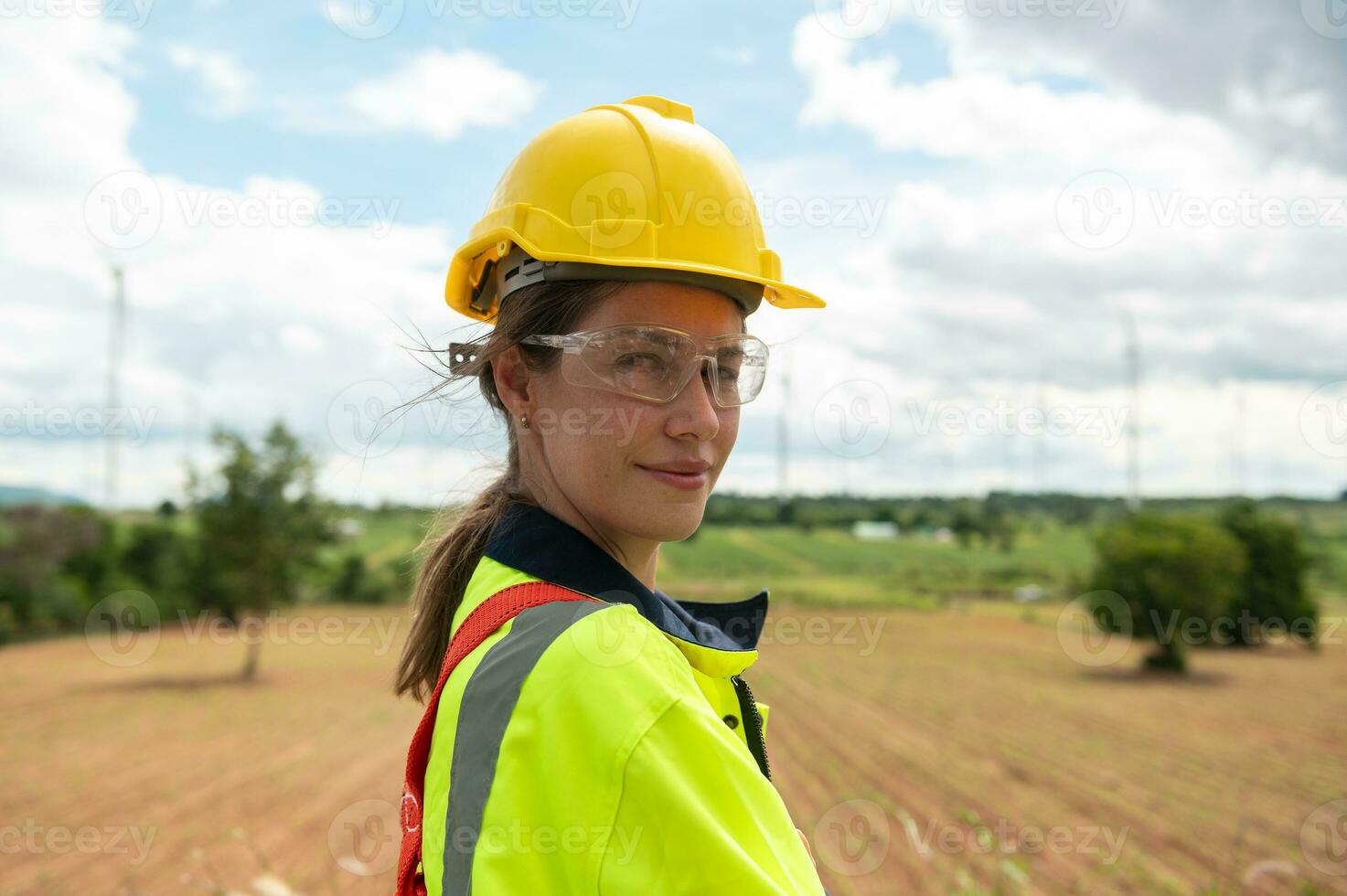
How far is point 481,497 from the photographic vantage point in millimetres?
2312

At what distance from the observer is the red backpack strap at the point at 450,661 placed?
5.16 ft

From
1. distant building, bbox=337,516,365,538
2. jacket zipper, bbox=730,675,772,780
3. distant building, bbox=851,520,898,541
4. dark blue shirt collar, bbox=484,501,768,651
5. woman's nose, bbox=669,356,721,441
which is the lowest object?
distant building, bbox=851,520,898,541

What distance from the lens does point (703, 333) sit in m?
1.98

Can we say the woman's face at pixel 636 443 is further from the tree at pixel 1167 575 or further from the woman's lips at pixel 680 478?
the tree at pixel 1167 575

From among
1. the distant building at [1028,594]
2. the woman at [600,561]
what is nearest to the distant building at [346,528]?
the woman at [600,561]

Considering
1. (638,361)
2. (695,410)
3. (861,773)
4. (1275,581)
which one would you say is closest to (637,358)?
(638,361)

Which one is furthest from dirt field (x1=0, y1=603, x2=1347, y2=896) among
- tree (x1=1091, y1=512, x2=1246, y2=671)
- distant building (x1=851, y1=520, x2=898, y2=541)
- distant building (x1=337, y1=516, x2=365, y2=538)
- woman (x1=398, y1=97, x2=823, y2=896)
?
distant building (x1=851, y1=520, x2=898, y2=541)

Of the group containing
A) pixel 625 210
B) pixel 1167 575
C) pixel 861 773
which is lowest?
pixel 861 773

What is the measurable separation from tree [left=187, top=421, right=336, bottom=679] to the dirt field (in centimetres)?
380

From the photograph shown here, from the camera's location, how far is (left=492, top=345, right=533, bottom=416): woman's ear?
6.83 ft

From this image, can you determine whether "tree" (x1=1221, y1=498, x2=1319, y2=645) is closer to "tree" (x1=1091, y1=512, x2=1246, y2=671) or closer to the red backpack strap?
"tree" (x1=1091, y1=512, x2=1246, y2=671)

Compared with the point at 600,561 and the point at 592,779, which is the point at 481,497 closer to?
the point at 600,561

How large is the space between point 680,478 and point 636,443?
114 millimetres

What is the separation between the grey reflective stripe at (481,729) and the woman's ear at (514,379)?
29.1 inches
